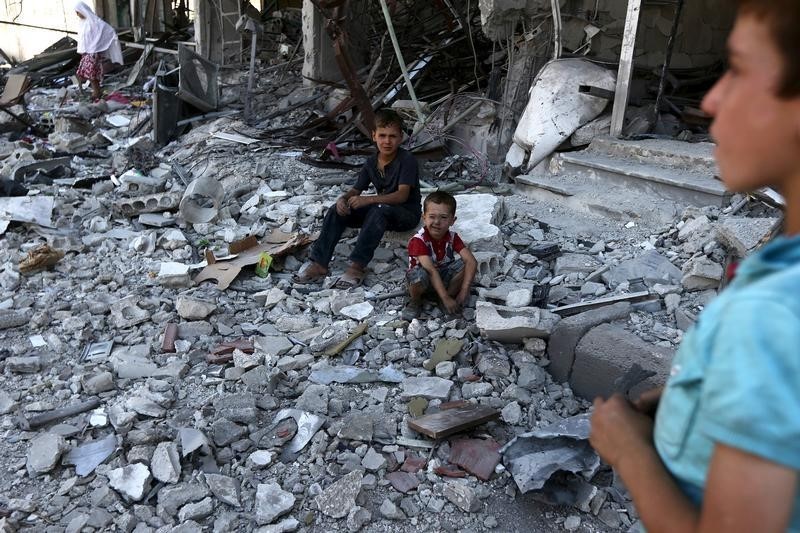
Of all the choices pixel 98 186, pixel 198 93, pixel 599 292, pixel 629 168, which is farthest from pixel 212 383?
pixel 198 93

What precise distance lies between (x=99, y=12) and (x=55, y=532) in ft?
54.9

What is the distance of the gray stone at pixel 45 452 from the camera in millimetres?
2832

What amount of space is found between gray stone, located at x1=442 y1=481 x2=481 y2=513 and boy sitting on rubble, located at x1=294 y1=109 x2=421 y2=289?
7.37 ft

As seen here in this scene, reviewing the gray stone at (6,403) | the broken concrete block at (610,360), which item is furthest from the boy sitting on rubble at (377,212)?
the gray stone at (6,403)

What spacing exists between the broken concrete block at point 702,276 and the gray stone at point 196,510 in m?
2.94

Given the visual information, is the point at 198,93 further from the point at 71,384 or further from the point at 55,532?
the point at 55,532

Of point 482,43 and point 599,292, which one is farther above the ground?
point 482,43

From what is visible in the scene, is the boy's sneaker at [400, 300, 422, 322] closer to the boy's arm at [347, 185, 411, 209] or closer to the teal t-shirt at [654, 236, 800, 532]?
the boy's arm at [347, 185, 411, 209]

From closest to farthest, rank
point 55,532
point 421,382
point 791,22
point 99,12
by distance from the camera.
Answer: point 791,22 → point 55,532 → point 421,382 → point 99,12

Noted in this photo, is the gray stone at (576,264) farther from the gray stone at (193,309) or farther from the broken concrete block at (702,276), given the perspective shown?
the gray stone at (193,309)

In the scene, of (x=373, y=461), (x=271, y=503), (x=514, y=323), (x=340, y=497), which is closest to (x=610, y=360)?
(x=514, y=323)

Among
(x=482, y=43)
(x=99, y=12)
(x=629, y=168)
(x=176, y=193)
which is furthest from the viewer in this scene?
(x=99, y=12)

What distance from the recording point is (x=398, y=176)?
498cm

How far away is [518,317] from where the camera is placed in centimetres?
358
